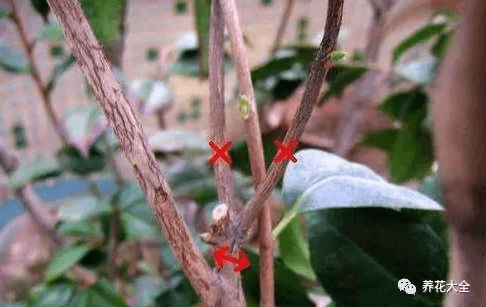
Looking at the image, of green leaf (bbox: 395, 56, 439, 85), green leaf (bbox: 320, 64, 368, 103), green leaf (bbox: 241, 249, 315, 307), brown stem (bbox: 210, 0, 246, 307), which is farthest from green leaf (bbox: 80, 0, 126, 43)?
green leaf (bbox: 395, 56, 439, 85)

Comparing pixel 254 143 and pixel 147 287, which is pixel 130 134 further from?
pixel 147 287

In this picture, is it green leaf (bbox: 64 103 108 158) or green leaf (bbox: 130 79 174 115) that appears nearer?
green leaf (bbox: 64 103 108 158)

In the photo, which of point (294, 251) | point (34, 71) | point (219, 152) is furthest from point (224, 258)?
point (34, 71)

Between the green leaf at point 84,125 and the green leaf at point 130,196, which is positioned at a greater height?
the green leaf at point 84,125

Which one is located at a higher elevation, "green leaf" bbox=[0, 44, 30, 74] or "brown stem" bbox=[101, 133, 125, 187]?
"green leaf" bbox=[0, 44, 30, 74]

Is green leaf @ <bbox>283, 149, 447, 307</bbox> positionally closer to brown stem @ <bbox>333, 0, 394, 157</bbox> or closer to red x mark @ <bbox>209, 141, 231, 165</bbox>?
red x mark @ <bbox>209, 141, 231, 165</bbox>

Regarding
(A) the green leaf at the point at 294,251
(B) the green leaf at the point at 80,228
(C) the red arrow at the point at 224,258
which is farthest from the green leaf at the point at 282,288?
(B) the green leaf at the point at 80,228

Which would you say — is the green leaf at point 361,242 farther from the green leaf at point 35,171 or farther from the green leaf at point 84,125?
the green leaf at point 35,171
